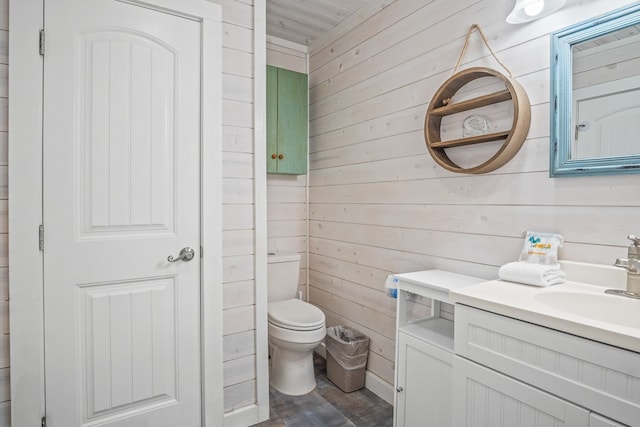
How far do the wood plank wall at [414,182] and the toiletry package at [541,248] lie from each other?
0.05 m

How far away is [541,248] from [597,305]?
0.28m

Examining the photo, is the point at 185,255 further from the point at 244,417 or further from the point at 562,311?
the point at 562,311

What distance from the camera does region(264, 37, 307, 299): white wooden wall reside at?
291 centimetres

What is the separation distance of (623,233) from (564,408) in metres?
0.67

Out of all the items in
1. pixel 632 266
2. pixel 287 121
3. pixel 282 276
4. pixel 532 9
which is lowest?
pixel 282 276

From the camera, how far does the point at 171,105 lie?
1784mm

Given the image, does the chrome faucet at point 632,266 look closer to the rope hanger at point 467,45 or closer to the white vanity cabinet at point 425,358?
the white vanity cabinet at point 425,358

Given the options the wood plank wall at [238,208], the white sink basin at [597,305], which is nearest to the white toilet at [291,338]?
the wood plank wall at [238,208]

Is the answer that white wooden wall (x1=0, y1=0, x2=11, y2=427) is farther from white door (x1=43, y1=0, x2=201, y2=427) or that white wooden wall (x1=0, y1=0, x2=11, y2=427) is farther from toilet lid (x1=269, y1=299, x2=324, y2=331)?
toilet lid (x1=269, y1=299, x2=324, y2=331)

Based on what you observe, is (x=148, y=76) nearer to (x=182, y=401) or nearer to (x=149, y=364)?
(x=149, y=364)

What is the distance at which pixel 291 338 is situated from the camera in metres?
2.21

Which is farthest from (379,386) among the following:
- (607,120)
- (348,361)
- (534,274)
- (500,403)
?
(607,120)

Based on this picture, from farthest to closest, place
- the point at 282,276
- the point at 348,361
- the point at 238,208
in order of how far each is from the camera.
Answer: the point at 282,276, the point at 348,361, the point at 238,208

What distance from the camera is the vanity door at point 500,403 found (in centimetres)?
103
